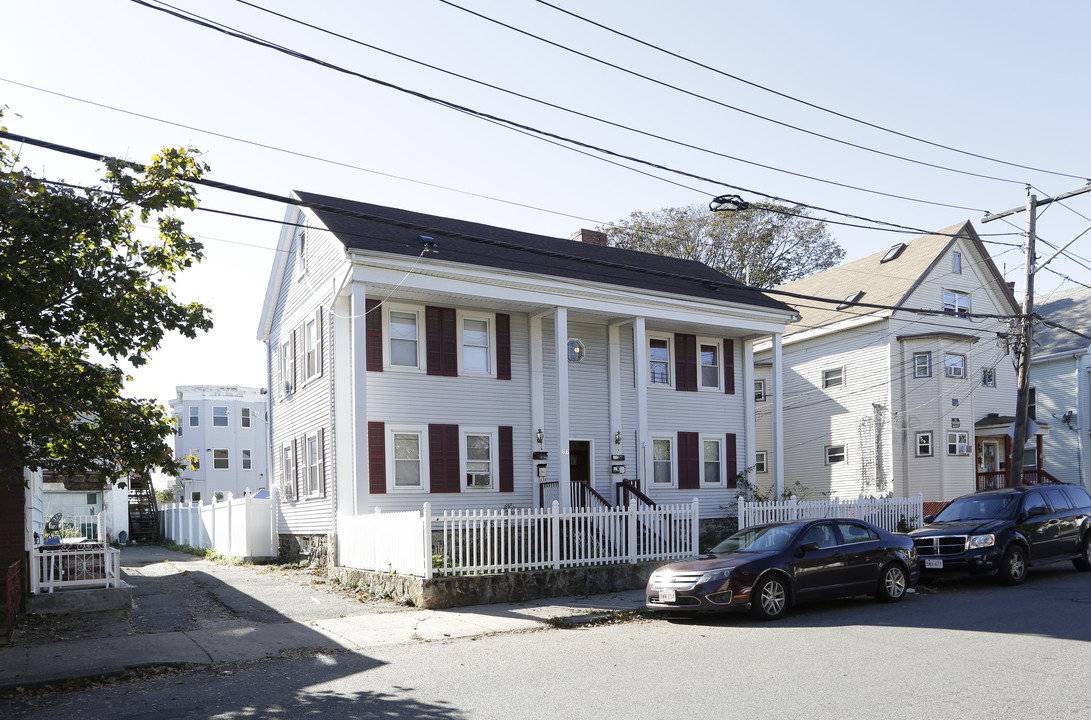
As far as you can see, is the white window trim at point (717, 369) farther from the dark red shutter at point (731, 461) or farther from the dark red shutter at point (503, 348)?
the dark red shutter at point (503, 348)

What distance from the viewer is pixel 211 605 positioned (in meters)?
15.2

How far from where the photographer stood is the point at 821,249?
46219mm

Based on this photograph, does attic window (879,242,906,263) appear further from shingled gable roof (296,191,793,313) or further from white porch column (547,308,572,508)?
white porch column (547,308,572,508)

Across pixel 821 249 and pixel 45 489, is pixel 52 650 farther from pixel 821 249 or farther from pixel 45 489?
pixel 821 249

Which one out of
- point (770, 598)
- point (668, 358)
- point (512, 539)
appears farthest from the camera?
point (668, 358)

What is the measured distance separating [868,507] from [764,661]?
1394 centimetres

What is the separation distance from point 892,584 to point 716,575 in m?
3.42

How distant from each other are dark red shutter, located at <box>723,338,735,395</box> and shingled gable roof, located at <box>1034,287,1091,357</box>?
17241mm

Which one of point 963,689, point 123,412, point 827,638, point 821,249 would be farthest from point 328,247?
point 821,249

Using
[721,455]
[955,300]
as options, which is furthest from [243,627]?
[955,300]

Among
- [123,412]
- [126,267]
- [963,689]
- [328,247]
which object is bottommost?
[963,689]

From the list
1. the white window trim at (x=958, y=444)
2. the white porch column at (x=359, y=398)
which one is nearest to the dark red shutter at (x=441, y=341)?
the white porch column at (x=359, y=398)

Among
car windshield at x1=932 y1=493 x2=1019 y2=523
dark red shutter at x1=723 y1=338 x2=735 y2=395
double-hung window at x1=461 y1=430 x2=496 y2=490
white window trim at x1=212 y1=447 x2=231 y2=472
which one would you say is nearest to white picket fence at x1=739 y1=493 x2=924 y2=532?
car windshield at x1=932 y1=493 x2=1019 y2=523

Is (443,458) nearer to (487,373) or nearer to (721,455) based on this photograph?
(487,373)
